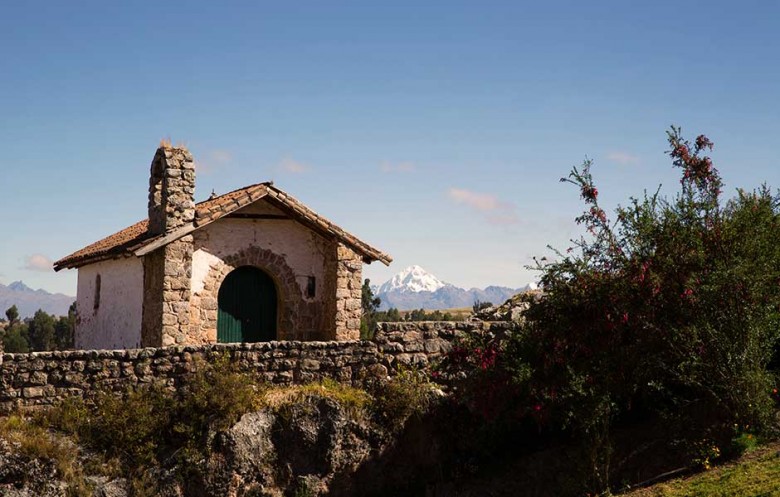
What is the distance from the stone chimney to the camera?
17609mm

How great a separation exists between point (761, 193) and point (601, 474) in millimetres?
5010

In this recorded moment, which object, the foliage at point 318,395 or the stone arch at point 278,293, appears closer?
the foliage at point 318,395

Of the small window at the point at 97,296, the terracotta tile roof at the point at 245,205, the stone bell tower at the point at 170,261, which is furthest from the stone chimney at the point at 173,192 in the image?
the small window at the point at 97,296

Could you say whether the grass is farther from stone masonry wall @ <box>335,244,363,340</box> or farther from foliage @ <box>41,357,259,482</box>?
stone masonry wall @ <box>335,244,363,340</box>

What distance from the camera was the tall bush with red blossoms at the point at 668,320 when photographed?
1148cm

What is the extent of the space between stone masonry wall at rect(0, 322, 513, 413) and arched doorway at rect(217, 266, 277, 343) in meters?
3.67

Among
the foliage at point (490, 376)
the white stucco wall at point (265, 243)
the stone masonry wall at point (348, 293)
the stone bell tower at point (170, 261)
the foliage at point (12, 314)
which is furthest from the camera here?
the foliage at point (12, 314)

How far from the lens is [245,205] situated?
18000 mm

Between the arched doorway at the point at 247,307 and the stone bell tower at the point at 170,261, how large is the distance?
114 cm

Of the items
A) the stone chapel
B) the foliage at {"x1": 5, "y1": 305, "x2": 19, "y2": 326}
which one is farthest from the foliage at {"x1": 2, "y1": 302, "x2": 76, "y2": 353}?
the stone chapel

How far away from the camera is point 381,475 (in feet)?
48.0

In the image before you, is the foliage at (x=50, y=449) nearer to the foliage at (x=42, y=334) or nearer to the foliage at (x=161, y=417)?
the foliage at (x=161, y=417)

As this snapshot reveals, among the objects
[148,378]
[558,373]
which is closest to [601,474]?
[558,373]

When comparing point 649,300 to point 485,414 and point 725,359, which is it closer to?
point 725,359
